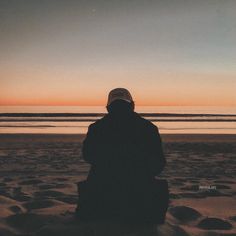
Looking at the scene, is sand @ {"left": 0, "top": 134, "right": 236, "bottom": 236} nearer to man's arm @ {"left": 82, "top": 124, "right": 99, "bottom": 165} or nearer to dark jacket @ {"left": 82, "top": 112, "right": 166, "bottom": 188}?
dark jacket @ {"left": 82, "top": 112, "right": 166, "bottom": 188}

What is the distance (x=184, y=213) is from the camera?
4.88m

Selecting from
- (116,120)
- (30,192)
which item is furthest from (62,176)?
(116,120)

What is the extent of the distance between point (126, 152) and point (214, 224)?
1335 mm

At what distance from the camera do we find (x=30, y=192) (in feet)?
19.7

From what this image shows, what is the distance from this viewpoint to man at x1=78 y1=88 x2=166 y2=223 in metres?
4.26

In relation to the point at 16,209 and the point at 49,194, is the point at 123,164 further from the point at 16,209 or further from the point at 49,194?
the point at 49,194

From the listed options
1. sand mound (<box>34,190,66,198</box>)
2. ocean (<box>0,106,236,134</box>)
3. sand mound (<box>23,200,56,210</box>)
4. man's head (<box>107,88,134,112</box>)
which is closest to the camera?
man's head (<box>107,88,134,112</box>)

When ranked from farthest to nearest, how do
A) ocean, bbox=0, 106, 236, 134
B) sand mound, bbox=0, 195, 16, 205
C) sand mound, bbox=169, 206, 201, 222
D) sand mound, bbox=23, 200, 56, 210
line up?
ocean, bbox=0, 106, 236, 134
sand mound, bbox=0, 195, 16, 205
sand mound, bbox=23, 200, 56, 210
sand mound, bbox=169, 206, 201, 222

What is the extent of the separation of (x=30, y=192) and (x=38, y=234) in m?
2.21

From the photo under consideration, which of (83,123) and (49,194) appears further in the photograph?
(83,123)

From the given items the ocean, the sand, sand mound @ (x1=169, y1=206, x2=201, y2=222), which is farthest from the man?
the ocean

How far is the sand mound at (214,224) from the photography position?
170 inches

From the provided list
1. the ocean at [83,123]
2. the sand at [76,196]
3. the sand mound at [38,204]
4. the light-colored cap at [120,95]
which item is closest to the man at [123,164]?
the light-colored cap at [120,95]

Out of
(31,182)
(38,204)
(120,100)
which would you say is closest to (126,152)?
(120,100)
